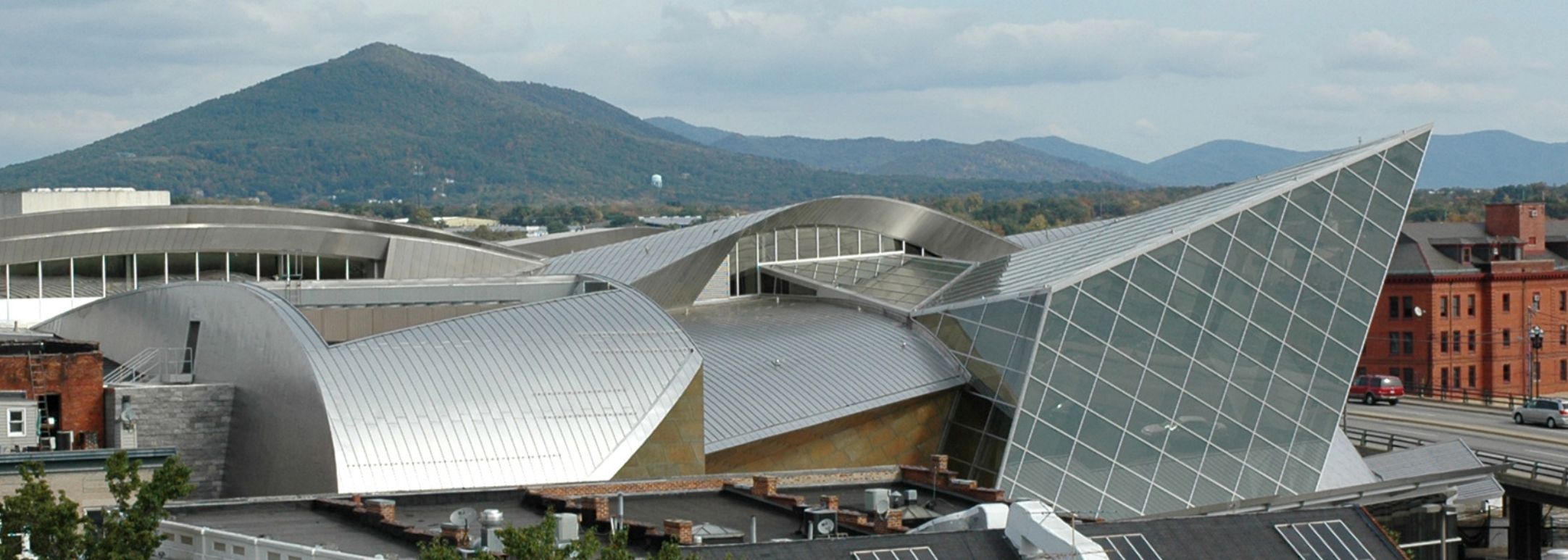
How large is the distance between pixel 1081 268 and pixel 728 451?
11157mm

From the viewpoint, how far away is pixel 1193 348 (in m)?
56.3

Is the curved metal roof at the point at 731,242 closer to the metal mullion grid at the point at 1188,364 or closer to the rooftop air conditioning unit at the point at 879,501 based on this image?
the metal mullion grid at the point at 1188,364

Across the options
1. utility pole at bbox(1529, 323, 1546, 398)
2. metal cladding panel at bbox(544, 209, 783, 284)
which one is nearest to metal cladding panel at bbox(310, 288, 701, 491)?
metal cladding panel at bbox(544, 209, 783, 284)

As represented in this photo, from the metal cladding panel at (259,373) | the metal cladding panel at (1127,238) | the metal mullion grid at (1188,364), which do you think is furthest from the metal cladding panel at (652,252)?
the metal mullion grid at (1188,364)

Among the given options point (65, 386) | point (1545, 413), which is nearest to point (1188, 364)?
point (65, 386)

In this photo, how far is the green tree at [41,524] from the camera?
3164 cm

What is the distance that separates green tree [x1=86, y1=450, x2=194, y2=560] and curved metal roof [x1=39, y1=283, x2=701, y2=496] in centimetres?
1067

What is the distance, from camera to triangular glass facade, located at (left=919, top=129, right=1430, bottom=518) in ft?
179

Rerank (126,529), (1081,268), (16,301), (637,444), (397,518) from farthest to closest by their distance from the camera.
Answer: (16,301)
(1081,268)
(637,444)
(397,518)
(126,529)

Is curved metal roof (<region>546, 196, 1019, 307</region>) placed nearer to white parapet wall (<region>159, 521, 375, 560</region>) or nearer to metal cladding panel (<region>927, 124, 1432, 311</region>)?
metal cladding panel (<region>927, 124, 1432, 311</region>)

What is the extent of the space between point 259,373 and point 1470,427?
5271 cm

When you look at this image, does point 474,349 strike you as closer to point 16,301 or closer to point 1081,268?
point 1081,268

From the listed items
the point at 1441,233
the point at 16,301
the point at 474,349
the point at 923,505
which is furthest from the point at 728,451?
the point at 1441,233

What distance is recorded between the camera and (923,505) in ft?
138
